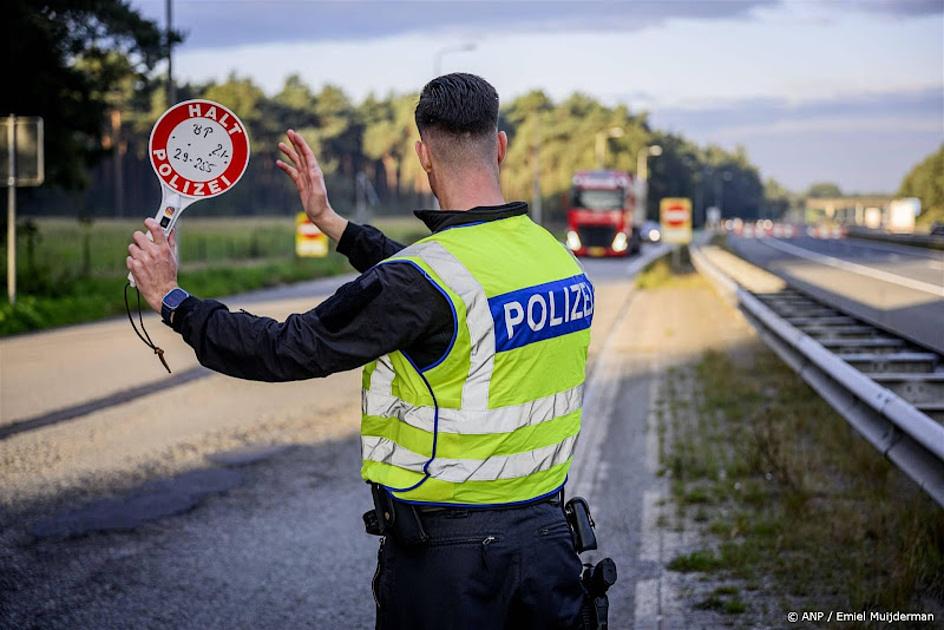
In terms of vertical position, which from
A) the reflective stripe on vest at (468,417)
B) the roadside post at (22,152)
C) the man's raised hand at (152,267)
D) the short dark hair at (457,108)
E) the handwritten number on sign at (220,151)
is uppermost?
the roadside post at (22,152)

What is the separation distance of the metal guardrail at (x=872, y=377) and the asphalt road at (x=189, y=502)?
4.43 ft

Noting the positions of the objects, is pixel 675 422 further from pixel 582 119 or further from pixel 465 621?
pixel 582 119

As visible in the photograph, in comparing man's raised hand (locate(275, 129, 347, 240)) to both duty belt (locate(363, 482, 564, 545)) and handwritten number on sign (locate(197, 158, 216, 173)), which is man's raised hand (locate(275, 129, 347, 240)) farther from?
duty belt (locate(363, 482, 564, 545))

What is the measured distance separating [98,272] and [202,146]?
28392mm

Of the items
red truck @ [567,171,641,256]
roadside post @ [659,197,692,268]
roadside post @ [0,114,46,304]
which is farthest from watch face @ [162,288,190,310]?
red truck @ [567,171,641,256]

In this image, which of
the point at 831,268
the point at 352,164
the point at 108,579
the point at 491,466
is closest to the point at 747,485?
the point at 108,579

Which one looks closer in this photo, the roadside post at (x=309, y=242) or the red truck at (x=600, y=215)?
the roadside post at (x=309, y=242)

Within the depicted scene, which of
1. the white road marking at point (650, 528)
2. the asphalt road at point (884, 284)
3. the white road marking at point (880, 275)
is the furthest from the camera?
the white road marking at point (880, 275)

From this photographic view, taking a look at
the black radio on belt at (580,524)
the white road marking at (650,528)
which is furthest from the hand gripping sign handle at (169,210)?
the white road marking at (650,528)

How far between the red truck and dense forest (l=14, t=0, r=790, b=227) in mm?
3928

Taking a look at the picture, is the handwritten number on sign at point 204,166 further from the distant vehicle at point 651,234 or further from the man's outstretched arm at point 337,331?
the distant vehicle at point 651,234

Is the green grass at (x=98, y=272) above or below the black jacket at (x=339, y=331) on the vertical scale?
below

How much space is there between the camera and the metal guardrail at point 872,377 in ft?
17.1

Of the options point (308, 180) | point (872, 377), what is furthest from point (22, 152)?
point (308, 180)
